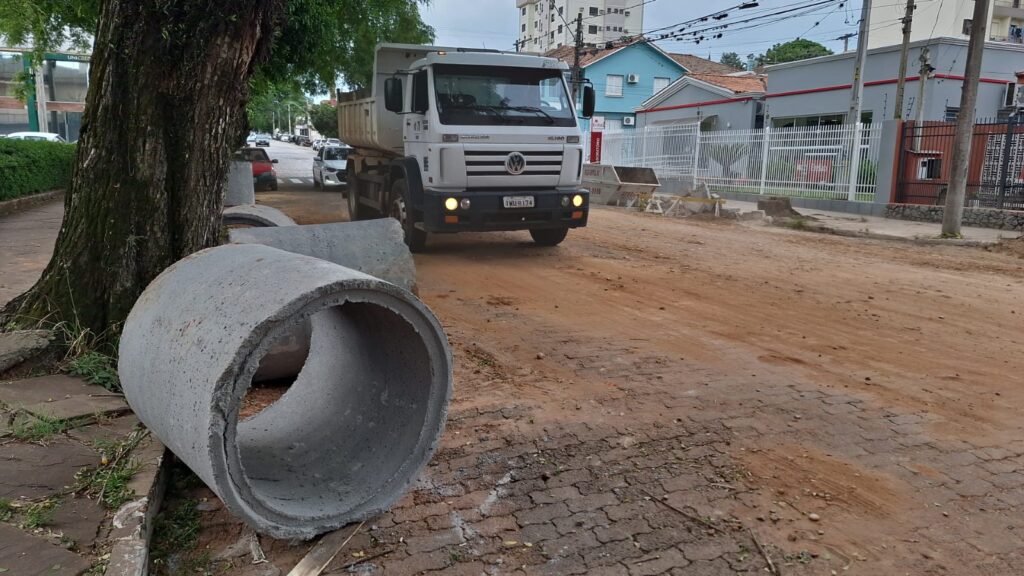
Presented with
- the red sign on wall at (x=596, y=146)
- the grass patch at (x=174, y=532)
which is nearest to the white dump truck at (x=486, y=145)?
the grass patch at (x=174, y=532)

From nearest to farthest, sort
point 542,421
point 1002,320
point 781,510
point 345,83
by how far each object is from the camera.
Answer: point 781,510 → point 542,421 → point 1002,320 → point 345,83

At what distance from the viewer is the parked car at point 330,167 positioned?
81.5 feet

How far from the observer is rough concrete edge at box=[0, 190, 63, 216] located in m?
14.3

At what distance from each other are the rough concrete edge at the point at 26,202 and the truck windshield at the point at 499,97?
10254 mm

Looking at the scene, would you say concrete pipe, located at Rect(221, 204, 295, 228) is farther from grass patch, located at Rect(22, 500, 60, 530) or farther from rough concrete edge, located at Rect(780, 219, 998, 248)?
rough concrete edge, located at Rect(780, 219, 998, 248)

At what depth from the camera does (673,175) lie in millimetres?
24000

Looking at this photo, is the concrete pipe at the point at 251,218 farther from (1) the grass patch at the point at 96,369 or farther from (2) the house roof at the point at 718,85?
(2) the house roof at the point at 718,85

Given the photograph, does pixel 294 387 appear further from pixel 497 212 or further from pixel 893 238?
pixel 893 238

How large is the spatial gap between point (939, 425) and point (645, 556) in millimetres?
2429

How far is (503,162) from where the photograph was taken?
925 centimetres

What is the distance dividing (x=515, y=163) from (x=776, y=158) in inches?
505

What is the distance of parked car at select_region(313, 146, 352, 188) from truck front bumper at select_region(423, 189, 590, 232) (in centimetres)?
1562

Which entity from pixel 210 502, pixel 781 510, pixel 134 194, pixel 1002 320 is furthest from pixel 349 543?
pixel 1002 320

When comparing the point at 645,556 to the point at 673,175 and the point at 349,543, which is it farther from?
the point at 673,175
